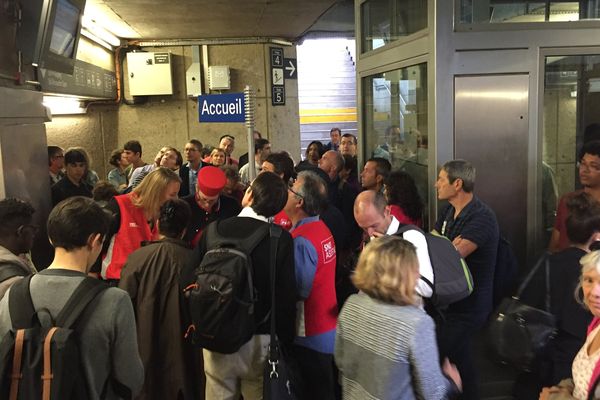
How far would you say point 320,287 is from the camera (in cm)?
253

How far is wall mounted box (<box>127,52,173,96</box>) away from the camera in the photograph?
8.02 m

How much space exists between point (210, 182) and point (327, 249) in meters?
1.04

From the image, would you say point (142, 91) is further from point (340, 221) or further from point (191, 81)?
point (340, 221)

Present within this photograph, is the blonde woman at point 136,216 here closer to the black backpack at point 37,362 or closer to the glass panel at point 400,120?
the black backpack at point 37,362

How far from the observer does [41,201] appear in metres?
3.55

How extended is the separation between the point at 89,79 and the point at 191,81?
2.30 m

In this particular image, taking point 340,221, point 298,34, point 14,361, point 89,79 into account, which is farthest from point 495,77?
point 298,34

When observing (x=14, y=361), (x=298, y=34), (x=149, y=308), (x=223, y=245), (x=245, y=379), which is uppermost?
(x=298, y=34)

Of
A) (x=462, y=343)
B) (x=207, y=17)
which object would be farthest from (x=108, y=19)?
(x=462, y=343)

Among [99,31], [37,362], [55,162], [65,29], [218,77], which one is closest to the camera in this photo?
[37,362]

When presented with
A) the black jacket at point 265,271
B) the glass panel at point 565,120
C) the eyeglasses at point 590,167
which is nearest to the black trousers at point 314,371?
the black jacket at point 265,271

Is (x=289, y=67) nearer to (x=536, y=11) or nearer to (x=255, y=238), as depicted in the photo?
(x=536, y=11)

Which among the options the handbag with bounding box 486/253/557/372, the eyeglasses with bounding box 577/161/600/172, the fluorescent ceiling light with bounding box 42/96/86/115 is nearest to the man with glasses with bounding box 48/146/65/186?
the fluorescent ceiling light with bounding box 42/96/86/115

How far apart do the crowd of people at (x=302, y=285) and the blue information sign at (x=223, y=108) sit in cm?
42
